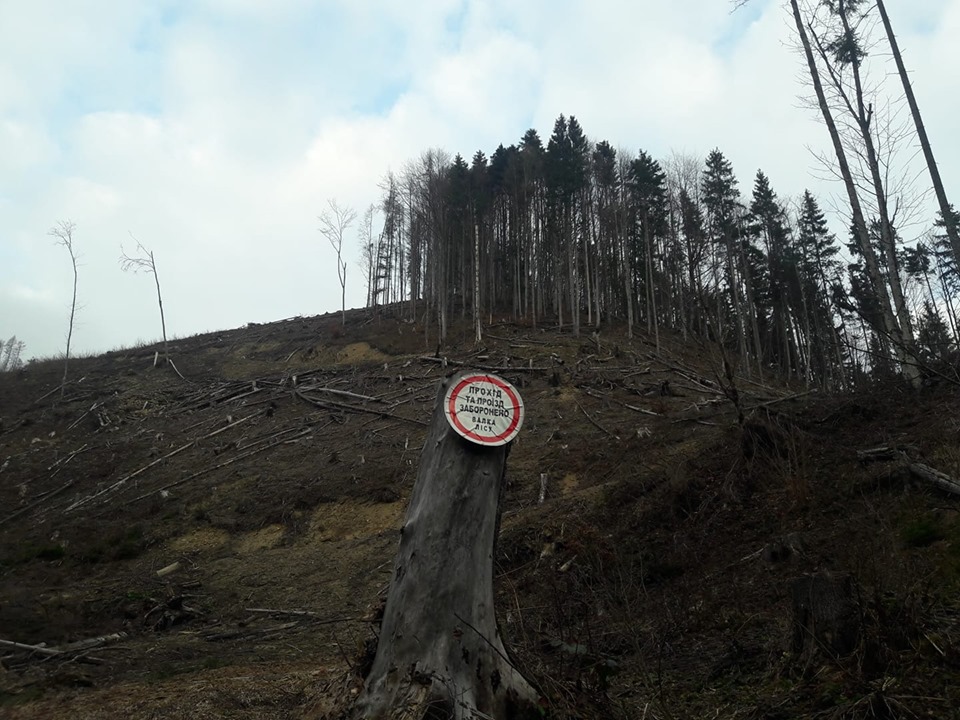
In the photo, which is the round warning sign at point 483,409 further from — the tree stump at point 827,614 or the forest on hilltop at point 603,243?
the forest on hilltop at point 603,243

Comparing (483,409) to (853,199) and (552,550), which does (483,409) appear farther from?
(853,199)

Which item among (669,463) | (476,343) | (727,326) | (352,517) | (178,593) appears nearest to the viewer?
(669,463)

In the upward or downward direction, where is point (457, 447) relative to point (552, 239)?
downward

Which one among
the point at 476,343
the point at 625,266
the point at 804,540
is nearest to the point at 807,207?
the point at 625,266

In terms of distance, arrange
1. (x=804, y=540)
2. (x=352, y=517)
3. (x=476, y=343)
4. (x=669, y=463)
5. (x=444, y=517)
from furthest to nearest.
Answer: (x=476, y=343)
(x=352, y=517)
(x=669, y=463)
(x=804, y=540)
(x=444, y=517)

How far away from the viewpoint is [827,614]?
3.81m

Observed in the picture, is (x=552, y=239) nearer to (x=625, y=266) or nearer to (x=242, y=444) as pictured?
(x=625, y=266)

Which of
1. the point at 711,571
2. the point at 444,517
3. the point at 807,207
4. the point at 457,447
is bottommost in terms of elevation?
the point at 711,571

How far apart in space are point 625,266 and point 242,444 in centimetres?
2378

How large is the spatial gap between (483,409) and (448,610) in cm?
123

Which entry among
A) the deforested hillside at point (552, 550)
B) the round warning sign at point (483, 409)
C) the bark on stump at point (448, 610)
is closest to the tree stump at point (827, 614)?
the deforested hillside at point (552, 550)

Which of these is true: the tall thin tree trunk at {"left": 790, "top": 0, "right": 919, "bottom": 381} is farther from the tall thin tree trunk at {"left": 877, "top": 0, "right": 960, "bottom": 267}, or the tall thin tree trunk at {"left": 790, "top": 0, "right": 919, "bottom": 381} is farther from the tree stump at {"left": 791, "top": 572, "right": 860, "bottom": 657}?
the tree stump at {"left": 791, "top": 572, "right": 860, "bottom": 657}

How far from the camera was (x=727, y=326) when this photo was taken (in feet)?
115

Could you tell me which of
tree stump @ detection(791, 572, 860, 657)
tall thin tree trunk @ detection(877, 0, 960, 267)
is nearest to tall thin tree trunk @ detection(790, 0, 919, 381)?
tall thin tree trunk @ detection(877, 0, 960, 267)
